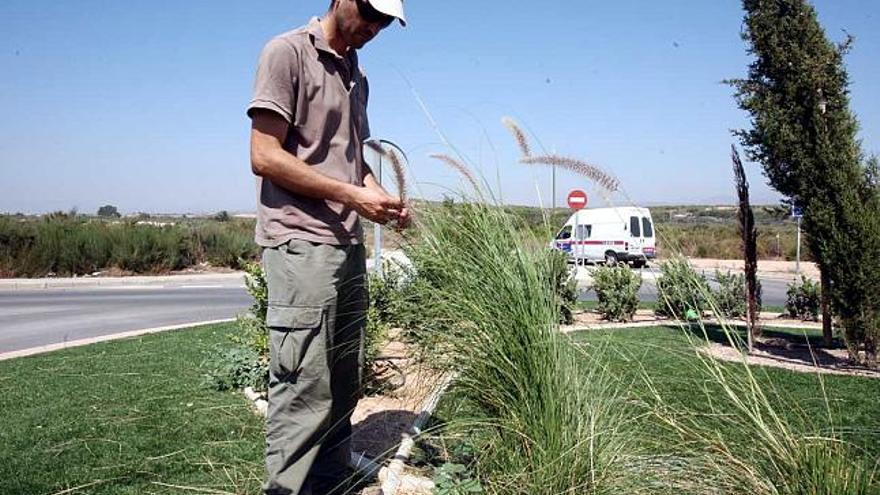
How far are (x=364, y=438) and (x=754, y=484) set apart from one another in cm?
248

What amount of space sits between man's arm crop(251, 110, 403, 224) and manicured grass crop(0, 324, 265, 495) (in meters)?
1.40

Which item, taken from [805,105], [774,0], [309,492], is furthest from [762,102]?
[309,492]

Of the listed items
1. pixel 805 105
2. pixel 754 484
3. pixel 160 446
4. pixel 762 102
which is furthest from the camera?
pixel 762 102

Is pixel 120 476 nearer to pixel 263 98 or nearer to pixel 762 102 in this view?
pixel 263 98

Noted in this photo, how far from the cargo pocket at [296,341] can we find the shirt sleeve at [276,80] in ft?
2.22

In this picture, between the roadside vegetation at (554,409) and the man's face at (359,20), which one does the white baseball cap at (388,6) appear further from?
the roadside vegetation at (554,409)

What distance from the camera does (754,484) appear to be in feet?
5.87

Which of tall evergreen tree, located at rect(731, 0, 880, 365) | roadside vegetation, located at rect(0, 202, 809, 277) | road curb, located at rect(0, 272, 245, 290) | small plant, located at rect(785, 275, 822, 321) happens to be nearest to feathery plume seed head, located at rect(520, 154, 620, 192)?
tall evergreen tree, located at rect(731, 0, 880, 365)

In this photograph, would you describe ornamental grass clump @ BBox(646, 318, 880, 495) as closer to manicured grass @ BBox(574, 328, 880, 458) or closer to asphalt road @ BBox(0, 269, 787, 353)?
manicured grass @ BBox(574, 328, 880, 458)

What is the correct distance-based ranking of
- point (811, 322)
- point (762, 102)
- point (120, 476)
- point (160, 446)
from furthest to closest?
1. point (811, 322)
2. point (762, 102)
3. point (160, 446)
4. point (120, 476)

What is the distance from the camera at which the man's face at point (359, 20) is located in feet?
7.77

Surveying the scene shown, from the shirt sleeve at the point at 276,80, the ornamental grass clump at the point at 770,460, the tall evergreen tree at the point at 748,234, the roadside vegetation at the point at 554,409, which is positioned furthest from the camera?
the tall evergreen tree at the point at 748,234

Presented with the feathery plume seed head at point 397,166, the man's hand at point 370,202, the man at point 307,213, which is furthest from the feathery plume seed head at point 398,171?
the man's hand at point 370,202

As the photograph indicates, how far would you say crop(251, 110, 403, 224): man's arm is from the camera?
7.38 ft
